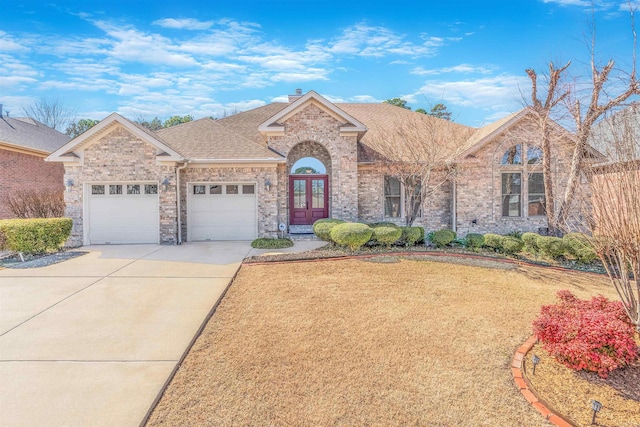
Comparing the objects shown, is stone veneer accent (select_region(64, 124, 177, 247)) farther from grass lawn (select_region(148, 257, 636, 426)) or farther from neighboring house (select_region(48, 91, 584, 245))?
grass lawn (select_region(148, 257, 636, 426))

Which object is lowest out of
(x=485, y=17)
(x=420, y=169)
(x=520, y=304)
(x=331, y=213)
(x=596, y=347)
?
(x=520, y=304)

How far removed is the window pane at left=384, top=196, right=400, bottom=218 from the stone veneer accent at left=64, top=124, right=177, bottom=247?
8.50m

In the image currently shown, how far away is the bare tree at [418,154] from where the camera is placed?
12305 millimetres

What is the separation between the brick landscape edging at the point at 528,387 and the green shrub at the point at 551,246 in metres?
6.43

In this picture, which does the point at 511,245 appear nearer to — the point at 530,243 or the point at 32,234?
the point at 530,243

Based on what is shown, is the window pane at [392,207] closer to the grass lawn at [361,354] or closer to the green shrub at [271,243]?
the green shrub at [271,243]

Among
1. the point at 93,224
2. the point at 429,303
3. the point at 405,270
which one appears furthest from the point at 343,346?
the point at 93,224

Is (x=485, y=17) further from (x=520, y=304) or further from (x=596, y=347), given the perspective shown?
(x=596, y=347)

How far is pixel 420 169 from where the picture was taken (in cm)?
1241

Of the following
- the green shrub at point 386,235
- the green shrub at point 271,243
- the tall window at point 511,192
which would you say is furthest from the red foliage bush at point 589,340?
the tall window at point 511,192

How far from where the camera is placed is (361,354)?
4328 millimetres

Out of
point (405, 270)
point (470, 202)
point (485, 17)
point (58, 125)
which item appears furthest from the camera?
point (58, 125)

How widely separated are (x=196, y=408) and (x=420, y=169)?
1100cm

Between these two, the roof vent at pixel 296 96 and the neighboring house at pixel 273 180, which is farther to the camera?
the roof vent at pixel 296 96
